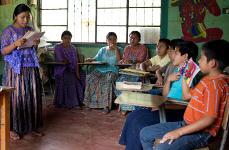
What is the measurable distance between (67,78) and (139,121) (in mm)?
3014

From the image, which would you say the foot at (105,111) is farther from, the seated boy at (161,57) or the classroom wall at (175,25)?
the classroom wall at (175,25)

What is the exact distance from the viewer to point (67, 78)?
18.1 feet

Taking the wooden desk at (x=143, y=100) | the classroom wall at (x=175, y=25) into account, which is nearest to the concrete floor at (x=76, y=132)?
the wooden desk at (x=143, y=100)

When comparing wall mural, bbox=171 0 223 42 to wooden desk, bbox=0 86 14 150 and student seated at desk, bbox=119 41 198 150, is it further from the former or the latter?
wooden desk, bbox=0 86 14 150

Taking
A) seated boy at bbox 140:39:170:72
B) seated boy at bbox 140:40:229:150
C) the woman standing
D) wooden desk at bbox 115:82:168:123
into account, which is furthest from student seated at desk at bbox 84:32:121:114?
seated boy at bbox 140:40:229:150

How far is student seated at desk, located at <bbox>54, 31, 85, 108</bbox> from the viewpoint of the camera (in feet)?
18.1

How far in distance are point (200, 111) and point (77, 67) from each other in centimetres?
375

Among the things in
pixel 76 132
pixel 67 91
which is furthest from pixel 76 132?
pixel 67 91

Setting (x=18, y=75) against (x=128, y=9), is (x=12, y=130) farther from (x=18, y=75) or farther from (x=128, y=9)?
(x=128, y=9)

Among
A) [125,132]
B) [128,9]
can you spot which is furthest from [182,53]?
[128,9]

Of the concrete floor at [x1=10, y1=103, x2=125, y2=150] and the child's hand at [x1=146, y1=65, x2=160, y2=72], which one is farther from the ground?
the child's hand at [x1=146, y1=65, x2=160, y2=72]

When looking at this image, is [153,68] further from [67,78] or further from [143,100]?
[143,100]

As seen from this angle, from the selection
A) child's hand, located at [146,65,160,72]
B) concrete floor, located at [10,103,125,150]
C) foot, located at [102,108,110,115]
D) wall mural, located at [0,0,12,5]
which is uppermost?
wall mural, located at [0,0,12,5]

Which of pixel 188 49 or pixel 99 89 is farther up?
pixel 188 49
